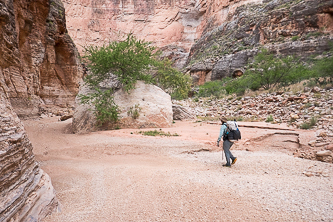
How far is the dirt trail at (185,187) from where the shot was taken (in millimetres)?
1872

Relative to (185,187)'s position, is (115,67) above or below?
above

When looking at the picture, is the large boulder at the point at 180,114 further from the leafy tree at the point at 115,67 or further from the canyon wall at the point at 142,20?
the canyon wall at the point at 142,20

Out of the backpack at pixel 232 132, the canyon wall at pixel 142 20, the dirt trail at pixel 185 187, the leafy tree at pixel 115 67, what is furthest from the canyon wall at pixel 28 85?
the canyon wall at pixel 142 20

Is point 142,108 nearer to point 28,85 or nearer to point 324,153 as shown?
point 324,153

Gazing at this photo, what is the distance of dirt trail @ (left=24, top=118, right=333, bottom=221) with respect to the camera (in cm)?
187

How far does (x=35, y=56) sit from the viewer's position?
1174 centimetres

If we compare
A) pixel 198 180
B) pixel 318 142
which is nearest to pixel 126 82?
pixel 198 180

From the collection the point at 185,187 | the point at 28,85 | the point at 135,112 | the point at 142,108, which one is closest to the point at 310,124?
the point at 185,187

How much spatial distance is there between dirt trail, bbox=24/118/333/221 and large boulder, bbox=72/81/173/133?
3347 millimetres

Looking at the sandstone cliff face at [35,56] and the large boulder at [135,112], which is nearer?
the large boulder at [135,112]

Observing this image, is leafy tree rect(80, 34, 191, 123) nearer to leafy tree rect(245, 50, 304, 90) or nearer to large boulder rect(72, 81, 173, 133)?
large boulder rect(72, 81, 173, 133)

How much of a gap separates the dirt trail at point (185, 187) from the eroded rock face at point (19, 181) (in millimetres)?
206

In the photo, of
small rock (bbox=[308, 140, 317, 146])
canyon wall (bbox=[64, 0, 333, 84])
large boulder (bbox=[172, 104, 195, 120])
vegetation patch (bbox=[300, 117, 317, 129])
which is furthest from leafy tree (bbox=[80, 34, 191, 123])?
canyon wall (bbox=[64, 0, 333, 84])

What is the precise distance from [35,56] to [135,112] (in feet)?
30.1
